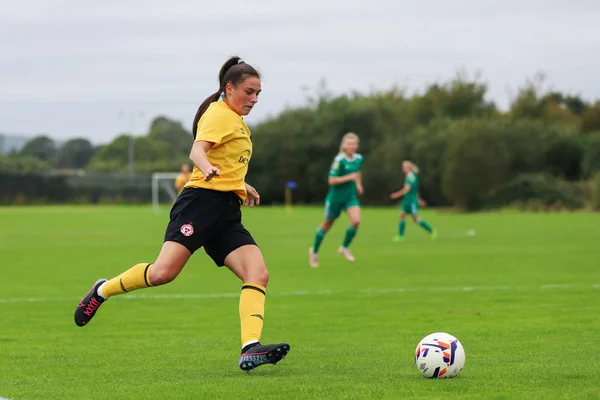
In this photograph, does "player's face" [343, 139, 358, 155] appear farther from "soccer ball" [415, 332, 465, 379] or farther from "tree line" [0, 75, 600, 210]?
"tree line" [0, 75, 600, 210]

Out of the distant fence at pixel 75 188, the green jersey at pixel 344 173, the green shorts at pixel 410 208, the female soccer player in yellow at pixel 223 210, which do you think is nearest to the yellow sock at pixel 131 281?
the female soccer player in yellow at pixel 223 210

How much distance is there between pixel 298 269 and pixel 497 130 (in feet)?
134

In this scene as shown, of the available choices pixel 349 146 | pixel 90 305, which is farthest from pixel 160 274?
pixel 349 146

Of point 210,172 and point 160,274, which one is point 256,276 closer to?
point 160,274

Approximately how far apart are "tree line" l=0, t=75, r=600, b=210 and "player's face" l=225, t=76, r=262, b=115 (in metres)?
45.3

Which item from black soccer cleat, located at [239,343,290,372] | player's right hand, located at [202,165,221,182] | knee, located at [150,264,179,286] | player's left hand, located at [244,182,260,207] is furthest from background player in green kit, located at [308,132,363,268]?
player's right hand, located at [202,165,221,182]

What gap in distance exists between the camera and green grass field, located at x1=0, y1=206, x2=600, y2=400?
659 centimetres

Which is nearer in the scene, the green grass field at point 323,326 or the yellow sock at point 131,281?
the green grass field at point 323,326

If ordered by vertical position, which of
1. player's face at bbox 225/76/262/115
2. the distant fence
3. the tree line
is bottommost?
the distant fence

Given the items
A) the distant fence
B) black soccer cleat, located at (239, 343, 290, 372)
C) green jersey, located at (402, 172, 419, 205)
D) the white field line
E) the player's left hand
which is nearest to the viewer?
black soccer cleat, located at (239, 343, 290, 372)

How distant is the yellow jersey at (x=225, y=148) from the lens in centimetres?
733

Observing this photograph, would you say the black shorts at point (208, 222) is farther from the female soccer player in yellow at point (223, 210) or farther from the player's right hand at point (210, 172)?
the player's right hand at point (210, 172)

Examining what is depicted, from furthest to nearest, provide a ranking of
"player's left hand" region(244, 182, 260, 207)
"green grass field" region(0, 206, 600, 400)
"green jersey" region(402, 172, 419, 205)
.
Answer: "green jersey" region(402, 172, 419, 205)
"player's left hand" region(244, 182, 260, 207)
"green grass field" region(0, 206, 600, 400)

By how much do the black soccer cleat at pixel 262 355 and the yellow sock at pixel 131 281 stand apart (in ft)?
3.16
